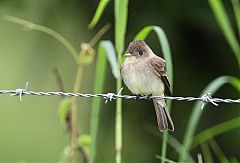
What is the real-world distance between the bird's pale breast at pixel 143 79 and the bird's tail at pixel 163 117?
0.07 metres

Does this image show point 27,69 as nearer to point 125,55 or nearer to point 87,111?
point 87,111

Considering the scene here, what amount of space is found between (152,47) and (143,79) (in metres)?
1.41

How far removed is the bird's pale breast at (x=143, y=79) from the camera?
199 inches

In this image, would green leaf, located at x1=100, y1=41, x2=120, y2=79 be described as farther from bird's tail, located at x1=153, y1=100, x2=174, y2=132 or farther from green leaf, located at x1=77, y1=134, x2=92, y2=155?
green leaf, located at x1=77, y1=134, x2=92, y2=155

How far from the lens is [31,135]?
8422 mm

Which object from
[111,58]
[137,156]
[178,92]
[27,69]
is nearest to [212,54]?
[178,92]

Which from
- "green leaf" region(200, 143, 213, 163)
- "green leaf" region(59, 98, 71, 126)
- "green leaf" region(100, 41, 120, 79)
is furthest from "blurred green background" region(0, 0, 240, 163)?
"green leaf" region(100, 41, 120, 79)

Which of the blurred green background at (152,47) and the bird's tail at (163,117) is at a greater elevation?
the blurred green background at (152,47)

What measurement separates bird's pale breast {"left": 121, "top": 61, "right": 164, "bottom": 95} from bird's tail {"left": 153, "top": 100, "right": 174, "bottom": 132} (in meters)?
0.07

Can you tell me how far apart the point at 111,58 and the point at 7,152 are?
12.7ft

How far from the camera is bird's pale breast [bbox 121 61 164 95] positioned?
5062 mm

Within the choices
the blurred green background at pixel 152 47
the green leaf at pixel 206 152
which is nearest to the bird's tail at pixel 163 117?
the green leaf at pixel 206 152

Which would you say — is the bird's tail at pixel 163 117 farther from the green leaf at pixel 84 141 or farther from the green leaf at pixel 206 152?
the green leaf at pixel 206 152

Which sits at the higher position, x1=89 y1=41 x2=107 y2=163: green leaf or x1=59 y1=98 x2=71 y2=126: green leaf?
x1=59 y1=98 x2=71 y2=126: green leaf
